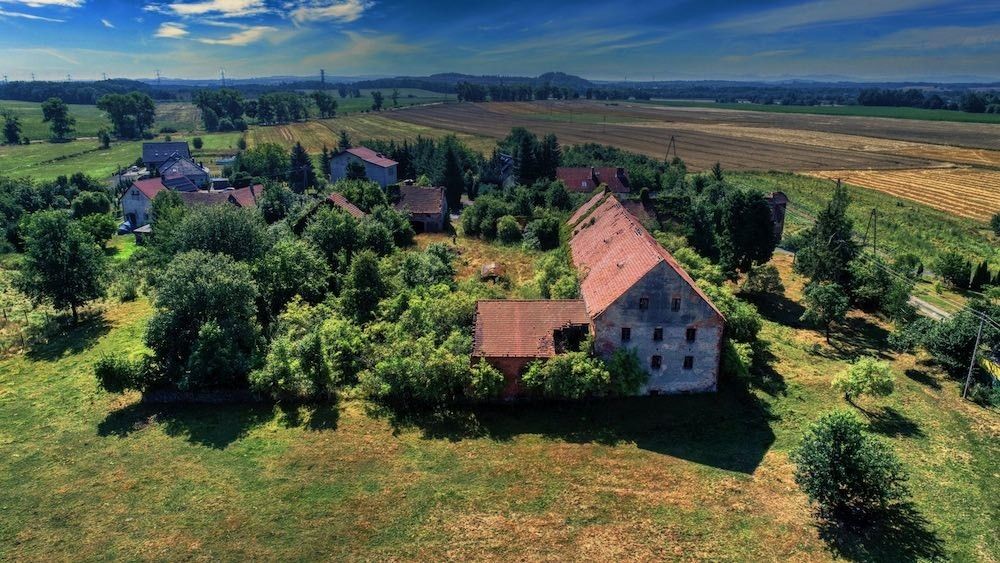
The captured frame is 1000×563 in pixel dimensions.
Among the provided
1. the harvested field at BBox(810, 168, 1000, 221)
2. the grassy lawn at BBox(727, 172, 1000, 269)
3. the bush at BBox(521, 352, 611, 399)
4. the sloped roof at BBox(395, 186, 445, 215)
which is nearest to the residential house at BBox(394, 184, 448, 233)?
the sloped roof at BBox(395, 186, 445, 215)

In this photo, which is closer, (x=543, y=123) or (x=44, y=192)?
(x=44, y=192)

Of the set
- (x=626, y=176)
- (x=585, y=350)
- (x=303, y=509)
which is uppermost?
(x=626, y=176)

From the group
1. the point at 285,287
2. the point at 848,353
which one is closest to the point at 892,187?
the point at 848,353

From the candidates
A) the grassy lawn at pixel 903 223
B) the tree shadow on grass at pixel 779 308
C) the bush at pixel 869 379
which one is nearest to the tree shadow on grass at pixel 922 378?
the bush at pixel 869 379

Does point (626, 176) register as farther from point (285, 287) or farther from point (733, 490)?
point (733, 490)

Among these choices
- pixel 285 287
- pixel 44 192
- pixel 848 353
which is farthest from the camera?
pixel 44 192

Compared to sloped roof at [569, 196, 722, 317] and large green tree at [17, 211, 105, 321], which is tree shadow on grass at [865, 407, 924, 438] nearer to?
sloped roof at [569, 196, 722, 317]

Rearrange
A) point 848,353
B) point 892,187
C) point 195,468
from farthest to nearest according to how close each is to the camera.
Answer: point 892,187 < point 848,353 < point 195,468

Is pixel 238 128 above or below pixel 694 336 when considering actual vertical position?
above

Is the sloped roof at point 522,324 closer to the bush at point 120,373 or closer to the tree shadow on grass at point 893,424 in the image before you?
the tree shadow on grass at point 893,424
